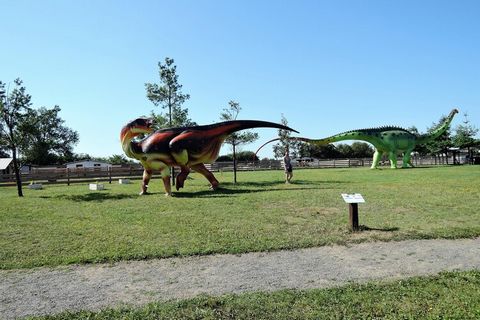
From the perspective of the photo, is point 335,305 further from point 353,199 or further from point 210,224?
point 210,224

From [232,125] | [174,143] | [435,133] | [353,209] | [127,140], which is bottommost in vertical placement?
[353,209]

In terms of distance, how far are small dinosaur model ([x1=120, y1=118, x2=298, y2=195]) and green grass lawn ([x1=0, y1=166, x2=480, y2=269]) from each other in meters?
2.52

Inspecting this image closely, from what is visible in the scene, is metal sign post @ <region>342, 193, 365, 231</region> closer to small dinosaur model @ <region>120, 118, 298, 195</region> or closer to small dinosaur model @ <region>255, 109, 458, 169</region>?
small dinosaur model @ <region>120, 118, 298, 195</region>

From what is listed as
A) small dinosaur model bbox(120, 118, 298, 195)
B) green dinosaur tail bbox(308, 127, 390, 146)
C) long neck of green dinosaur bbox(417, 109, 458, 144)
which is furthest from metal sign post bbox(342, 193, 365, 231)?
long neck of green dinosaur bbox(417, 109, 458, 144)

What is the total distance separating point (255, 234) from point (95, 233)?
3.24m

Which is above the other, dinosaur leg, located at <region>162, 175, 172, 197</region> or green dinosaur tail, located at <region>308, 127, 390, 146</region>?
green dinosaur tail, located at <region>308, 127, 390, 146</region>

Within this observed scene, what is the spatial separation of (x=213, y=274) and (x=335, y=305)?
5.90 ft

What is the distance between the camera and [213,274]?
524 cm

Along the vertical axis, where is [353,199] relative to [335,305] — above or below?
above

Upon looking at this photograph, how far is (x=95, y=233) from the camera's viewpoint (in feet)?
26.0

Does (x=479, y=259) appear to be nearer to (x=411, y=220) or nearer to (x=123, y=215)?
(x=411, y=220)

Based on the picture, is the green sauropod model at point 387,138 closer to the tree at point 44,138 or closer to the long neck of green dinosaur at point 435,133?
the long neck of green dinosaur at point 435,133

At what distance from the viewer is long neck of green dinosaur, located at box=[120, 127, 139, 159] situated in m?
15.4

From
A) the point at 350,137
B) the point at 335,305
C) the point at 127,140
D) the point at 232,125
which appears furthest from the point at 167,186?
the point at 350,137
